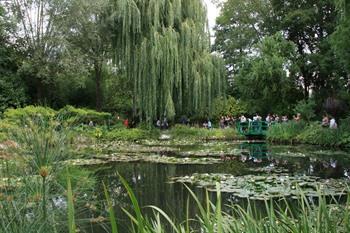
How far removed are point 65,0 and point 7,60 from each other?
15.7ft

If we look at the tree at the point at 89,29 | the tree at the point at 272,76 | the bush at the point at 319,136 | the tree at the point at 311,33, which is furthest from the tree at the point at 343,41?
the tree at the point at 89,29

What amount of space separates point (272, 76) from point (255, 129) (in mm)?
3115

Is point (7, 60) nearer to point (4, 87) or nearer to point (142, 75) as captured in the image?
point (4, 87)

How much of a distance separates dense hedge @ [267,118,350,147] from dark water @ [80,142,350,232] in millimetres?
2418

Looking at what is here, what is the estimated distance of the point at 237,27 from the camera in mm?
30734

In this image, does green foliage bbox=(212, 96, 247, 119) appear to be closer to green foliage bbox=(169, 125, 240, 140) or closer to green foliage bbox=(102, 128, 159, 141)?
green foliage bbox=(169, 125, 240, 140)

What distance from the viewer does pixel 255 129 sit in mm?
21531

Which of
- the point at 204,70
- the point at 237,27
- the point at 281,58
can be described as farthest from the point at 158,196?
the point at 237,27

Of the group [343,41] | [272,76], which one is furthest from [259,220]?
[272,76]

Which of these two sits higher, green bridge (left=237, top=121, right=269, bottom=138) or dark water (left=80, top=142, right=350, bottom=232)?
green bridge (left=237, top=121, right=269, bottom=138)

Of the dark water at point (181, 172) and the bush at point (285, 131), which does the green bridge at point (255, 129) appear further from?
the dark water at point (181, 172)

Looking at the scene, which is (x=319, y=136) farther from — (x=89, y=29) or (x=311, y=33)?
(x=89, y=29)

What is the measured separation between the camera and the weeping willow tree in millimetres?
18828

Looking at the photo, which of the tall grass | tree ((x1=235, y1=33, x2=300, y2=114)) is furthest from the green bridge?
the tall grass
